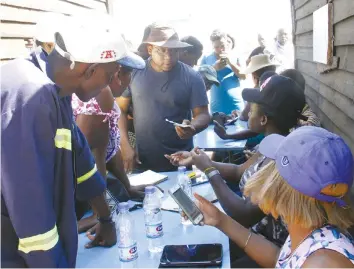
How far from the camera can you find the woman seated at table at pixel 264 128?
2.10 m

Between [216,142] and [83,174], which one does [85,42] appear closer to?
[83,174]

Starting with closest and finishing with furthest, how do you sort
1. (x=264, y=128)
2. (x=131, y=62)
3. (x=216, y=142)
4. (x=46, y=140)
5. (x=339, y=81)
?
1. (x=46, y=140)
2. (x=131, y=62)
3. (x=264, y=128)
4. (x=339, y=81)
5. (x=216, y=142)

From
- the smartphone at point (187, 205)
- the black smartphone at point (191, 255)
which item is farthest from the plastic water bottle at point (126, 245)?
the smartphone at point (187, 205)

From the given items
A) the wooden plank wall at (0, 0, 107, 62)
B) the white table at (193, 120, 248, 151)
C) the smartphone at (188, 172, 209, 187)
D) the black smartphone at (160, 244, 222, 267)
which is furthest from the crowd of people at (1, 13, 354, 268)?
the wooden plank wall at (0, 0, 107, 62)

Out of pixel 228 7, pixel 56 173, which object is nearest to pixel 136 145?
pixel 56 173

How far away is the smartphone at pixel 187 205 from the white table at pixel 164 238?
0.14 meters

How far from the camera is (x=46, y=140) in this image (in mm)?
1321

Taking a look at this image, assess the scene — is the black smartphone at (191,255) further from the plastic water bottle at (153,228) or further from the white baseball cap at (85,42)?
the white baseball cap at (85,42)

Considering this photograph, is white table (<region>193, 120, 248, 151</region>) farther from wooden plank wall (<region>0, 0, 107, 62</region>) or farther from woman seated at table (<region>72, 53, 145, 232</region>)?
wooden plank wall (<region>0, 0, 107, 62</region>)

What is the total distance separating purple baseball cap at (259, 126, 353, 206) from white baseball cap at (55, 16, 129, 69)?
77 centimetres

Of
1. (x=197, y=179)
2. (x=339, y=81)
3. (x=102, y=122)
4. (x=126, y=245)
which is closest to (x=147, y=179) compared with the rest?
(x=197, y=179)

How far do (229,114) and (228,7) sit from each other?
1174 cm

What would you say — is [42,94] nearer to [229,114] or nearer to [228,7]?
[229,114]

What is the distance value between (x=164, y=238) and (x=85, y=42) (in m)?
1.10
